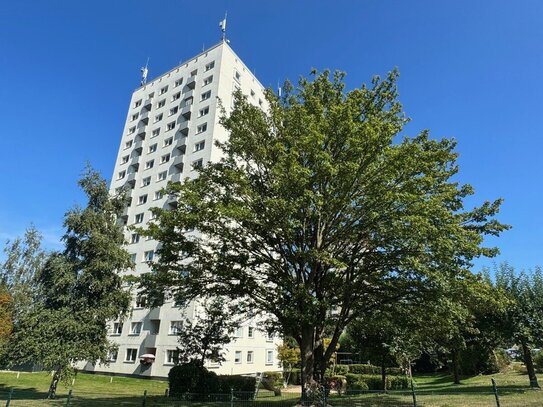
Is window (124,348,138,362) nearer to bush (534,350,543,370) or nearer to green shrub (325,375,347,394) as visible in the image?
green shrub (325,375,347,394)

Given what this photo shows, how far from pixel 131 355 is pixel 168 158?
25910mm

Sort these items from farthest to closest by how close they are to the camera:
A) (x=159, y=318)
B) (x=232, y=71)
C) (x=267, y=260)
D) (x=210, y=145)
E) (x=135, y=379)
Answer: (x=232, y=71)
(x=210, y=145)
(x=159, y=318)
(x=135, y=379)
(x=267, y=260)

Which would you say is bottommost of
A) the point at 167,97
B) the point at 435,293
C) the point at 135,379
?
the point at 135,379

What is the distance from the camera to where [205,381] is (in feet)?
74.4

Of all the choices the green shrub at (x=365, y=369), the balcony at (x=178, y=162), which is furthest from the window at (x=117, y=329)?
the green shrub at (x=365, y=369)

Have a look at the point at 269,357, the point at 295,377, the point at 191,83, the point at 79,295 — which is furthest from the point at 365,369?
the point at 191,83

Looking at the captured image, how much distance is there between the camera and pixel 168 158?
52.5m

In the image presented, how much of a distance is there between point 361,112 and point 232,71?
133 ft

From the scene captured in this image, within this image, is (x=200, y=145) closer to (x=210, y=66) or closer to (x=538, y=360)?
(x=210, y=66)

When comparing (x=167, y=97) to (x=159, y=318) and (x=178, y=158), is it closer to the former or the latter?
(x=178, y=158)

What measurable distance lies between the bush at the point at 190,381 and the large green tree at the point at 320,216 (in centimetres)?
700

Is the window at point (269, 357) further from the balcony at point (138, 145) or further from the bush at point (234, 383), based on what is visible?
the balcony at point (138, 145)

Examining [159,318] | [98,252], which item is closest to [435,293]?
[98,252]

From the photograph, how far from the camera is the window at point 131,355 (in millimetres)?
40688
